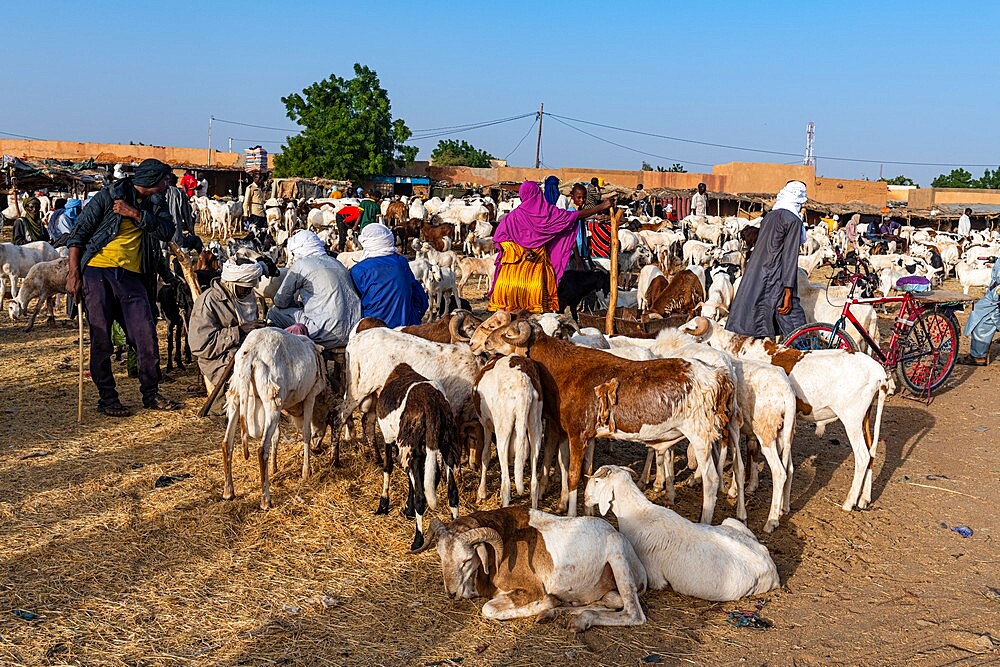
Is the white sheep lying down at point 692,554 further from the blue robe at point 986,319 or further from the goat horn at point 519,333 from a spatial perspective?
the blue robe at point 986,319

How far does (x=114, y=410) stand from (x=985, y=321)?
33.4 ft

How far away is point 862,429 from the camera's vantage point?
5812mm

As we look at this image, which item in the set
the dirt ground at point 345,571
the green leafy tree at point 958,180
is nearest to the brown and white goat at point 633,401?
the dirt ground at point 345,571

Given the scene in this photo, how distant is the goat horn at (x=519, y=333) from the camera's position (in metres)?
5.41

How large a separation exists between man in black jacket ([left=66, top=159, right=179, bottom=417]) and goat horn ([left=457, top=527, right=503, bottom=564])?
14.5 feet

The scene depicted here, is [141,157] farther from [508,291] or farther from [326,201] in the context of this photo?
[508,291]

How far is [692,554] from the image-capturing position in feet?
14.0

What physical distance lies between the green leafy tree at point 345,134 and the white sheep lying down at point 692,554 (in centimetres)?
3859

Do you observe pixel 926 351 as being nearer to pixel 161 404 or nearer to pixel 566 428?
pixel 566 428

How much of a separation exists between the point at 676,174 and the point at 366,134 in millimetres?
16071

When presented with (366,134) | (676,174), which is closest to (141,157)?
(366,134)

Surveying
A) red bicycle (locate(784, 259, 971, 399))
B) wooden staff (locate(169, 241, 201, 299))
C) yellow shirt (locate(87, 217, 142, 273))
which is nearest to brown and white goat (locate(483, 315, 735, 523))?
wooden staff (locate(169, 241, 201, 299))

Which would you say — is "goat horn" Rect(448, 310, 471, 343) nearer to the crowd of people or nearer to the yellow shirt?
the crowd of people

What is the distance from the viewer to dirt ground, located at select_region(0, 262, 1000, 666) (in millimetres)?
3842
